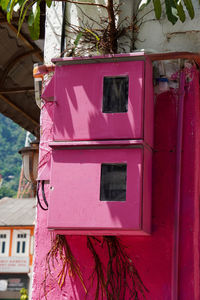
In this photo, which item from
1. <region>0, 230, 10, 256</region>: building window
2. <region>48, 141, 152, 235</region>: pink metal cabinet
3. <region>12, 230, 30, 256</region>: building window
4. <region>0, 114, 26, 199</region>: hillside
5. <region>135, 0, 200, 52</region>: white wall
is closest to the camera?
<region>48, 141, 152, 235</region>: pink metal cabinet

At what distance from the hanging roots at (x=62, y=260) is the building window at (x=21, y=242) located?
98.6 feet

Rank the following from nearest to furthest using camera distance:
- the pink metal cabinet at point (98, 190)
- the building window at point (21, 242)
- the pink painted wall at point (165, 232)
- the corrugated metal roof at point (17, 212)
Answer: the pink metal cabinet at point (98, 190) < the pink painted wall at point (165, 232) < the corrugated metal roof at point (17, 212) < the building window at point (21, 242)

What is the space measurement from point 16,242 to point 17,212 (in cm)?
170

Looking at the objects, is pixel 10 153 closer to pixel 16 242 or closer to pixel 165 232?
pixel 16 242

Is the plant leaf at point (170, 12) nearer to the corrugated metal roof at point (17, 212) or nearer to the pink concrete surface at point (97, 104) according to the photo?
the pink concrete surface at point (97, 104)

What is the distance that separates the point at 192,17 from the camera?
14.2 ft

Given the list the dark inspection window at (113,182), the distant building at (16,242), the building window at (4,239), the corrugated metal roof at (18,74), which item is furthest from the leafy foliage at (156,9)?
the building window at (4,239)

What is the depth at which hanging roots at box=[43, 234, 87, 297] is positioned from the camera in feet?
14.2

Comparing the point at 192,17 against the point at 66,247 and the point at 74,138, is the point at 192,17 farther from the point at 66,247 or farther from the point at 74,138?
the point at 66,247

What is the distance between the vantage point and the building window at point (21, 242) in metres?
34.2

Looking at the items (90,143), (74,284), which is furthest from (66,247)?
(90,143)

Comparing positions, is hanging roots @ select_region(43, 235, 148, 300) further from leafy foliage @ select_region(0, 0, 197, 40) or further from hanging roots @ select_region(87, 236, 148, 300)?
leafy foliage @ select_region(0, 0, 197, 40)

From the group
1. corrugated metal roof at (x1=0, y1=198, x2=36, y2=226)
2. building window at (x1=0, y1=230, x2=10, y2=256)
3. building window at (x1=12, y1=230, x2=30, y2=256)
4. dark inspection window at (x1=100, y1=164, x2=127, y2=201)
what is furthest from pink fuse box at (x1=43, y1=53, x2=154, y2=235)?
building window at (x1=0, y1=230, x2=10, y2=256)

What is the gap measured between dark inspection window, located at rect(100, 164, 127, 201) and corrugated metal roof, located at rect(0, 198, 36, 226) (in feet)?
92.8
